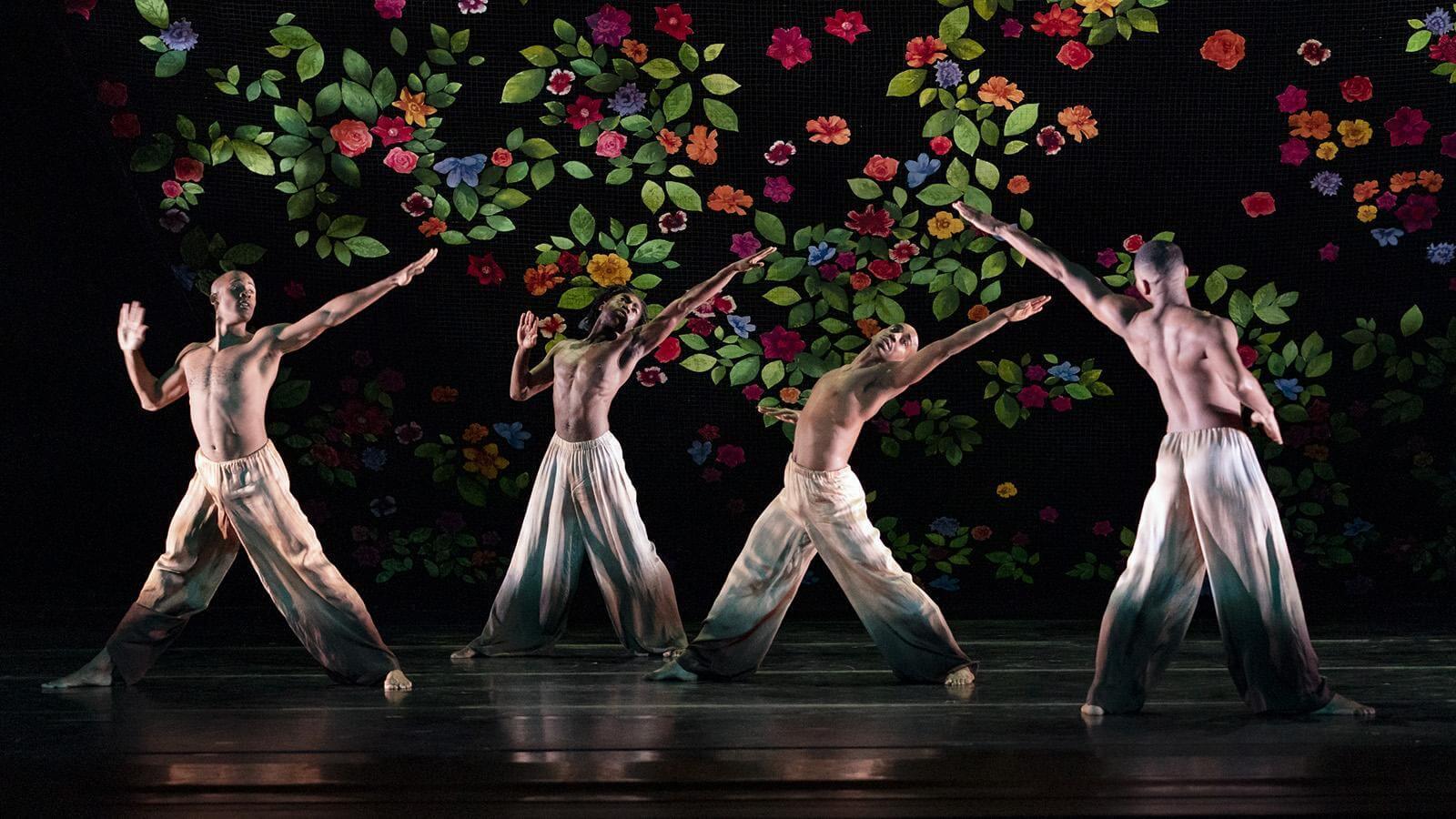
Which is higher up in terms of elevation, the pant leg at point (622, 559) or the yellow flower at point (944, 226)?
the yellow flower at point (944, 226)

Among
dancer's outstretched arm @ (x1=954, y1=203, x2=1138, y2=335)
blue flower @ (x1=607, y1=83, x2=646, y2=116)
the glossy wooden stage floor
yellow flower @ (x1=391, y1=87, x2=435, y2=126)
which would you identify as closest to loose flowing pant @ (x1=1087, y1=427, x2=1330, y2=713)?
the glossy wooden stage floor

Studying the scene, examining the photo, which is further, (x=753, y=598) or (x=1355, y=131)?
(x=1355, y=131)

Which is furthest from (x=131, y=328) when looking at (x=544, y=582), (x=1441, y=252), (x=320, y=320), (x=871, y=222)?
(x=1441, y=252)

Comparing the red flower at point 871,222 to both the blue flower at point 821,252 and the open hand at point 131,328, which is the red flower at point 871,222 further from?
the open hand at point 131,328

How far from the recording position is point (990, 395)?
6445 mm

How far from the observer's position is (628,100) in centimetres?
617

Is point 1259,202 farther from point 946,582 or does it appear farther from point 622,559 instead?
point 622,559

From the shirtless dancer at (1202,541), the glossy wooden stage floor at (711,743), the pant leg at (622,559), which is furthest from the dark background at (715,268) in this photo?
the shirtless dancer at (1202,541)

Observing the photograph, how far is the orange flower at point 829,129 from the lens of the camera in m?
6.19

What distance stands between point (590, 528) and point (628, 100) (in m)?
1.76

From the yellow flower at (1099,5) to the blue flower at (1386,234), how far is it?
1345mm

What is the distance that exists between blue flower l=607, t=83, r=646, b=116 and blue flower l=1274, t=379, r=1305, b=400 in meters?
2.72

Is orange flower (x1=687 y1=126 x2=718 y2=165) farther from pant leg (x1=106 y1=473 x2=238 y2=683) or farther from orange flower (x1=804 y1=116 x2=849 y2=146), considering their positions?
pant leg (x1=106 y1=473 x2=238 y2=683)

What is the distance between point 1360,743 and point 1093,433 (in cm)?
276
